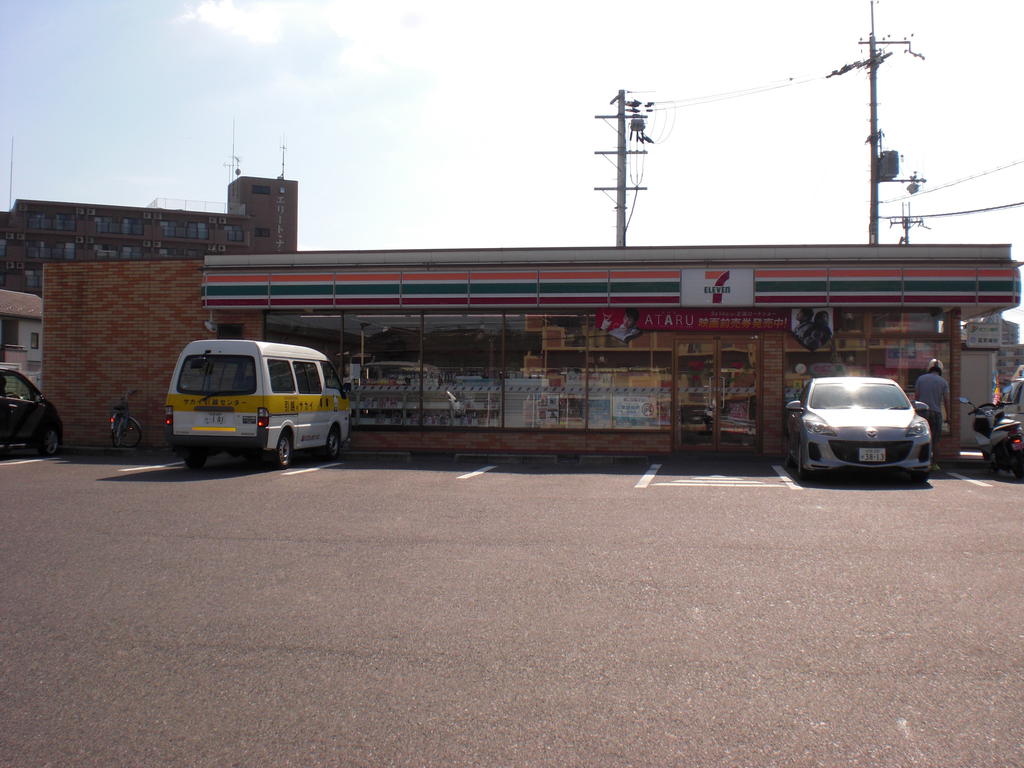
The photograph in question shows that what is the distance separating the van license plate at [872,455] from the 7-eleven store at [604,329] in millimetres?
5151

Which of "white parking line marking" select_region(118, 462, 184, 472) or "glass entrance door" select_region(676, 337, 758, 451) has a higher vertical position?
"glass entrance door" select_region(676, 337, 758, 451)

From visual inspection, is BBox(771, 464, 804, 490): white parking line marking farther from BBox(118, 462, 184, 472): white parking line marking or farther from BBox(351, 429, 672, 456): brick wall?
BBox(118, 462, 184, 472): white parking line marking

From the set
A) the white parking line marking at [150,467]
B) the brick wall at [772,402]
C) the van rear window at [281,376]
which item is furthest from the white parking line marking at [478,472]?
the brick wall at [772,402]

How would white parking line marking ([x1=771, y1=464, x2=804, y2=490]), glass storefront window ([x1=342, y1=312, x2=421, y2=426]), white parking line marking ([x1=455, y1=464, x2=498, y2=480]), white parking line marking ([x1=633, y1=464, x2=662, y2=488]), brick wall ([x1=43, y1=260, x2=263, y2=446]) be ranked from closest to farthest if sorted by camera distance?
white parking line marking ([x1=771, y1=464, x2=804, y2=490]) → white parking line marking ([x1=633, y1=464, x2=662, y2=488]) → white parking line marking ([x1=455, y1=464, x2=498, y2=480]) → glass storefront window ([x1=342, y1=312, x2=421, y2=426]) → brick wall ([x1=43, y1=260, x2=263, y2=446])

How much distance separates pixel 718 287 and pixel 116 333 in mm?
12506

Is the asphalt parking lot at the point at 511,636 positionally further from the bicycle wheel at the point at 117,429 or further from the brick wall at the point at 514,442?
the bicycle wheel at the point at 117,429

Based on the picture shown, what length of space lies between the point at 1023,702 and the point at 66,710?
4068 mm

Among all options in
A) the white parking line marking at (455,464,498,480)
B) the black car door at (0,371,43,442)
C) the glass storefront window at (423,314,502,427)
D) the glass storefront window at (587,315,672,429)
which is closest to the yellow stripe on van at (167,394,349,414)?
the white parking line marking at (455,464,498,480)

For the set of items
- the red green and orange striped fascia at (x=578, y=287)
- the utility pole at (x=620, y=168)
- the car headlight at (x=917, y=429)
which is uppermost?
the utility pole at (x=620, y=168)

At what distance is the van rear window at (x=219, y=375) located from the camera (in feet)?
43.7

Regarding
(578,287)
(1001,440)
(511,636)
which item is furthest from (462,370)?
(511,636)

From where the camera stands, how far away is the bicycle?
57.7 ft

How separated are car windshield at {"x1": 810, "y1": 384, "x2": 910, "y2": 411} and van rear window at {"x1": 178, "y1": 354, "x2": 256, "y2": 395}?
852 centimetres

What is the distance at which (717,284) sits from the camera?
17.0m
